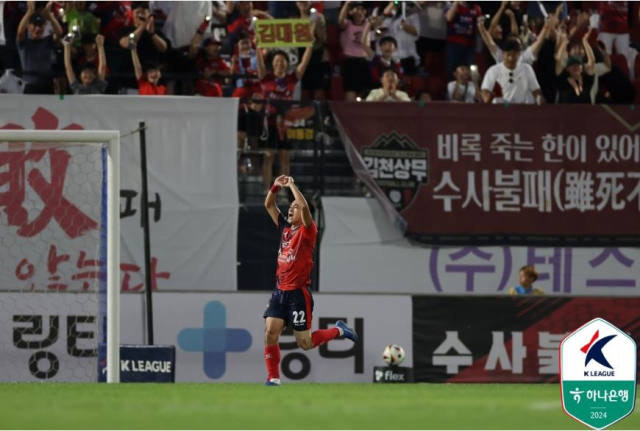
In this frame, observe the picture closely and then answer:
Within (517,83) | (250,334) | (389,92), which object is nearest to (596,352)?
(250,334)

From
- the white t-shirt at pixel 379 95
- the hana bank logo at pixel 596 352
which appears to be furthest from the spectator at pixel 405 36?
the hana bank logo at pixel 596 352

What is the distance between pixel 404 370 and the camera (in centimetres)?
1484

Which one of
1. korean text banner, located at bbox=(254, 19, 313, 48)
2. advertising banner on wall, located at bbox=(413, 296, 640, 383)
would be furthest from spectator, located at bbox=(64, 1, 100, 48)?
advertising banner on wall, located at bbox=(413, 296, 640, 383)

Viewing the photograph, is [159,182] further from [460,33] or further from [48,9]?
[460,33]

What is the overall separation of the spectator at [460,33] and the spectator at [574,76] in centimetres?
121

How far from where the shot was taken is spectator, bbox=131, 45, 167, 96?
1650 centimetres

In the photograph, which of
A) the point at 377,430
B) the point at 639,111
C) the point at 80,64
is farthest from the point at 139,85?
the point at 377,430

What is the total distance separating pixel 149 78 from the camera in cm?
1655

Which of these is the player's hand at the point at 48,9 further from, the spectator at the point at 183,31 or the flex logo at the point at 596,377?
the flex logo at the point at 596,377

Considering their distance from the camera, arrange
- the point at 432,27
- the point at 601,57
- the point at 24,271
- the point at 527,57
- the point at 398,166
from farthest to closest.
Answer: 1. the point at 432,27
2. the point at 601,57
3. the point at 527,57
4. the point at 398,166
5. the point at 24,271

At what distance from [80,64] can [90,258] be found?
2589 mm

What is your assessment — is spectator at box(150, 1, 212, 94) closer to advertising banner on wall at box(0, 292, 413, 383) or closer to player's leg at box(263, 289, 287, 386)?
advertising banner on wall at box(0, 292, 413, 383)

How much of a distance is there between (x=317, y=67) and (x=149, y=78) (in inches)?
87.5

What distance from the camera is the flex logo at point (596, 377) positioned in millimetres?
6750
